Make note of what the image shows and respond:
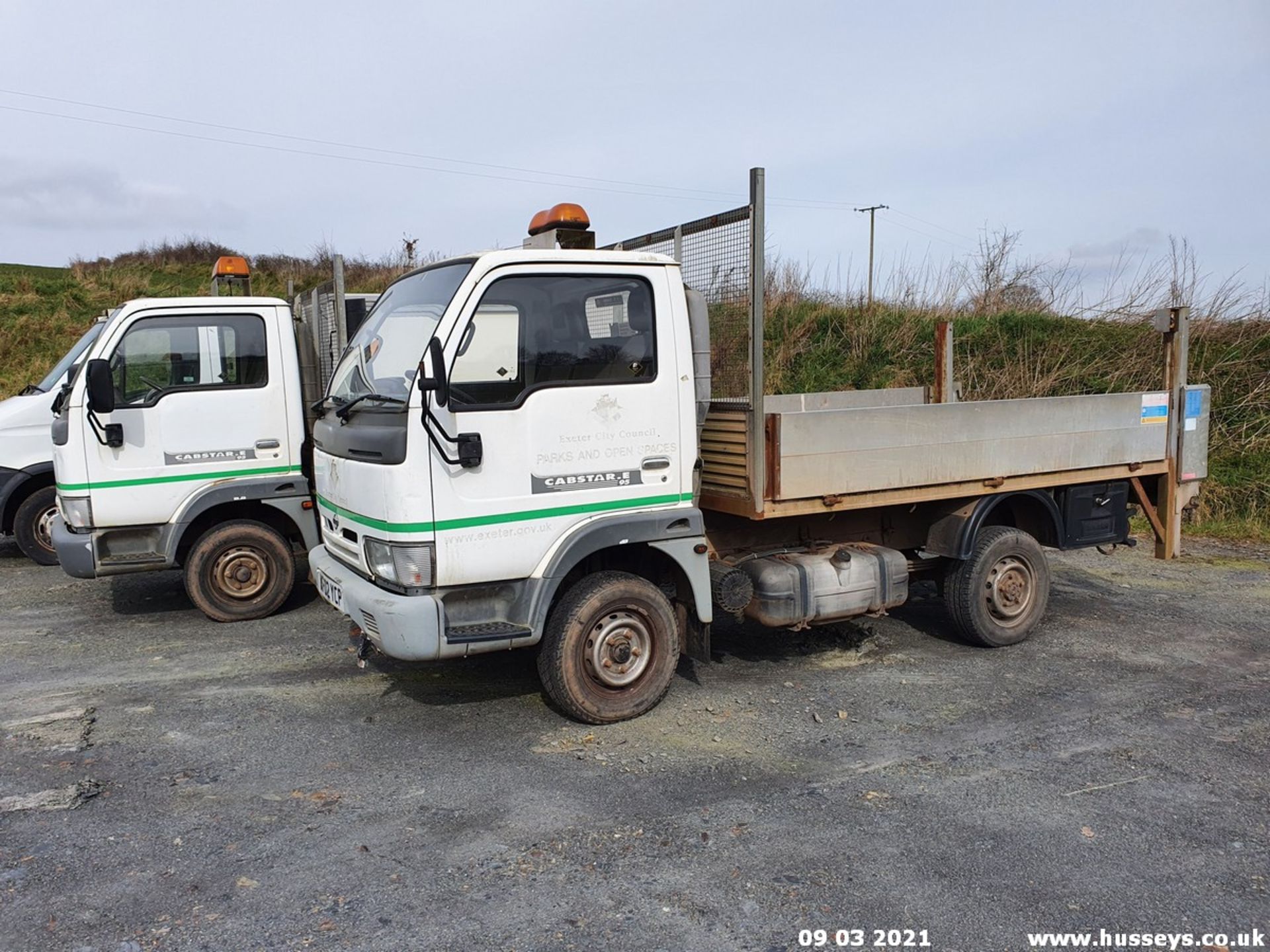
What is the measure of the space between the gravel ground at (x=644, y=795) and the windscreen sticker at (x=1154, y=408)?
4.73 feet

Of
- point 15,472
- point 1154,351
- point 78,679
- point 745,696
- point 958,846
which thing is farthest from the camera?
point 1154,351

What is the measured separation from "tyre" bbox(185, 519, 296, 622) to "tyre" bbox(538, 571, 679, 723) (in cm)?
309

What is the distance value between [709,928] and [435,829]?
1249mm

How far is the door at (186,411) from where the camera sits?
253 inches

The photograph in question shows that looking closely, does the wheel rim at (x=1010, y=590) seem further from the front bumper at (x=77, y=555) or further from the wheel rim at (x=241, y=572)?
the front bumper at (x=77, y=555)

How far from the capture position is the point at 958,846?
11.9ft

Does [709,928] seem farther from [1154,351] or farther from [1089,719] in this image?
[1154,351]

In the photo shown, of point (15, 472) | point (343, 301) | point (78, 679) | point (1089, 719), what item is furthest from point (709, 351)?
point (15, 472)

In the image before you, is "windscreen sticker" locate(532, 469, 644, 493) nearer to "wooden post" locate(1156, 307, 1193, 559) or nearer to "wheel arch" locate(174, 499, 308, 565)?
"wheel arch" locate(174, 499, 308, 565)

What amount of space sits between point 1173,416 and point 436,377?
204 inches

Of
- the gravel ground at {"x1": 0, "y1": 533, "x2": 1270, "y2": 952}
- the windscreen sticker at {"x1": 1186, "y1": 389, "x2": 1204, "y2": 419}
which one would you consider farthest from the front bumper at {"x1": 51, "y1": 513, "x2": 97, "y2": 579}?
the windscreen sticker at {"x1": 1186, "y1": 389, "x2": 1204, "y2": 419}

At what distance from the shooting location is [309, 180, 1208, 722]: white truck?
14.2 feet

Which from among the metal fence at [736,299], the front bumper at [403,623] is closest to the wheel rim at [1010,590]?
the metal fence at [736,299]

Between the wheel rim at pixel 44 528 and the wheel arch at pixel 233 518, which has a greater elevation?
the wheel arch at pixel 233 518
